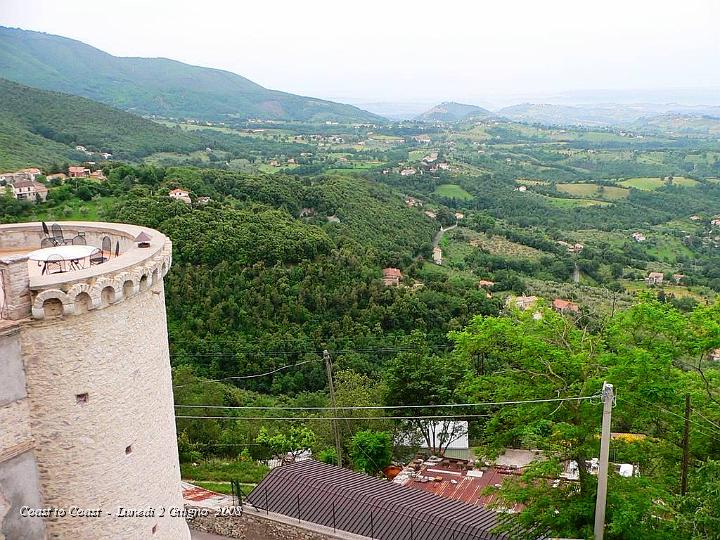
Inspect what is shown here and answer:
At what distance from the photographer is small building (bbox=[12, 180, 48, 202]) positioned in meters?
42.3

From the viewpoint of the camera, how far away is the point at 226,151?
143750 mm

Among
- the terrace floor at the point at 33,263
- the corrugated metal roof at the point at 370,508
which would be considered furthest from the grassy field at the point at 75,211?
the terrace floor at the point at 33,263

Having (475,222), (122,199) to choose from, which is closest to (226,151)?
(475,222)

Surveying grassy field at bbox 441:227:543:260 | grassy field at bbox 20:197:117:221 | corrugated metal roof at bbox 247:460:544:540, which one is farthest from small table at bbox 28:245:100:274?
grassy field at bbox 441:227:543:260

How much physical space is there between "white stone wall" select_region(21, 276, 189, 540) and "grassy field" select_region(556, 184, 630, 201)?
13277cm

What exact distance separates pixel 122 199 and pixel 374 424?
30011 mm

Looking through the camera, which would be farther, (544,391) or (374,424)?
(374,424)

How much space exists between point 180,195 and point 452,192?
81.6m

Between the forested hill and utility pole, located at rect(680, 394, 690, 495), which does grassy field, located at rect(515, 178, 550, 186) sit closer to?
the forested hill

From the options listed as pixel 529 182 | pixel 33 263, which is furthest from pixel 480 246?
pixel 529 182

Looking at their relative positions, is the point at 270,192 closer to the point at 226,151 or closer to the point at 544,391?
the point at 544,391

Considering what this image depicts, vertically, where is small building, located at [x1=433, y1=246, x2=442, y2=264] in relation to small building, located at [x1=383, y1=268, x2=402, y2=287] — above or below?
below

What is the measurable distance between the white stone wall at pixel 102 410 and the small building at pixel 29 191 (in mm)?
40260

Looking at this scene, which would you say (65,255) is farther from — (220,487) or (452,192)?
(452,192)
